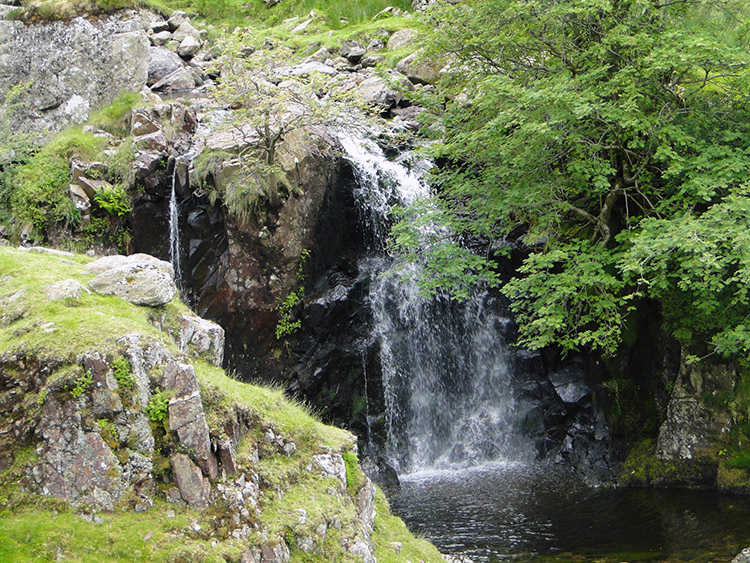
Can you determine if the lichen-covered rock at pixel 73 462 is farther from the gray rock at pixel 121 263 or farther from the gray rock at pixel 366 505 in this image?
the gray rock at pixel 366 505

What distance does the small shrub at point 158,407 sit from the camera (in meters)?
5.61

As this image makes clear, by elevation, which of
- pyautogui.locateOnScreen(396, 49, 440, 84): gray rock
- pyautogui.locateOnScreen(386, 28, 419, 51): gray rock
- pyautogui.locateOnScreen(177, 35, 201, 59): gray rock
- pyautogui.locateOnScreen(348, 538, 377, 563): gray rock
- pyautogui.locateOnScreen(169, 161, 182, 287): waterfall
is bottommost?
pyautogui.locateOnScreen(348, 538, 377, 563): gray rock

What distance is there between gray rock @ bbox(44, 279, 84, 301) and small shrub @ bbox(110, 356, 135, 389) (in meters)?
1.51

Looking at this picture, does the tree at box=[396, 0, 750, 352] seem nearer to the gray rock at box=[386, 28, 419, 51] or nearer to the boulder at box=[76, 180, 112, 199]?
the boulder at box=[76, 180, 112, 199]

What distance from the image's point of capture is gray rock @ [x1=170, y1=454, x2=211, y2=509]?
5445 mm

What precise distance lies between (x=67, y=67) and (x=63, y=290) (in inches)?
704

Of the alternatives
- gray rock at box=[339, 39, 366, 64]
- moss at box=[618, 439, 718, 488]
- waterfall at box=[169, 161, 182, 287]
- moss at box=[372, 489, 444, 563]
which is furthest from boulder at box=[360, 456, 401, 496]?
gray rock at box=[339, 39, 366, 64]

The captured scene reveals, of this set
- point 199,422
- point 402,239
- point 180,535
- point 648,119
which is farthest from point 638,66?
point 180,535

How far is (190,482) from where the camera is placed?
5.48 meters

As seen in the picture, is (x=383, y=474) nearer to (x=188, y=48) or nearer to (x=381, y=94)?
(x=381, y=94)

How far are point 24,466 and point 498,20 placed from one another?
465 inches

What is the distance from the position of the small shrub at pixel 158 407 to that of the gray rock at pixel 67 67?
17652mm

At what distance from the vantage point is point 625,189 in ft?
40.6

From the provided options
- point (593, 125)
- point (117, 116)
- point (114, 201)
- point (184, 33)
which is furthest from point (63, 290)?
point (184, 33)
